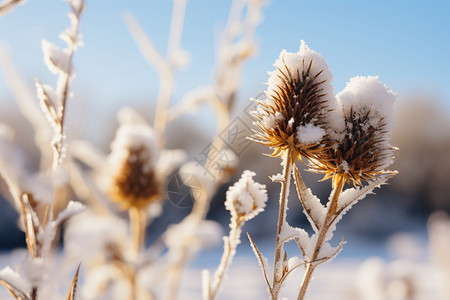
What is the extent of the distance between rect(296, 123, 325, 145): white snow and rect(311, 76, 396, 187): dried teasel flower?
0.14 ft

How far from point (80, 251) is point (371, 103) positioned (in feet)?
3.81

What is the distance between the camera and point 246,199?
69 centimetres

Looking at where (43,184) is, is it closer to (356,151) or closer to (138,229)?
(356,151)

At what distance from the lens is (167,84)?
1.92 m

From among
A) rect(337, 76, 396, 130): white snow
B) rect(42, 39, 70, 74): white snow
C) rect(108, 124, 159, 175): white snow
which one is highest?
rect(108, 124, 159, 175): white snow

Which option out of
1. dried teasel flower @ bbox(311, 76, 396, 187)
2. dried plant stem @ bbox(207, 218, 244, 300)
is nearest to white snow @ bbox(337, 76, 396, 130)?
dried teasel flower @ bbox(311, 76, 396, 187)

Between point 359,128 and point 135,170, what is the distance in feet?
4.42

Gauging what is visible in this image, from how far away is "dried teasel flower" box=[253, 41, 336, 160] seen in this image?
679 mm

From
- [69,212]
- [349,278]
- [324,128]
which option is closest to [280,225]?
[324,128]

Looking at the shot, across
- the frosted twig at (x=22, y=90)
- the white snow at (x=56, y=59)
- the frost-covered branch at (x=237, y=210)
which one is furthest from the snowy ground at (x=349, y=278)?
the white snow at (x=56, y=59)

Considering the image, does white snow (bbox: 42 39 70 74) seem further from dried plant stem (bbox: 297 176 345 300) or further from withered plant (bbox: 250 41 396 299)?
dried plant stem (bbox: 297 176 345 300)

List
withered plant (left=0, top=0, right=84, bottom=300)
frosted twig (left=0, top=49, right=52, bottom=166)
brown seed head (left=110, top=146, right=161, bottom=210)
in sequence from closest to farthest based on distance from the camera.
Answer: withered plant (left=0, top=0, right=84, bottom=300)
frosted twig (left=0, top=49, right=52, bottom=166)
brown seed head (left=110, top=146, right=161, bottom=210)

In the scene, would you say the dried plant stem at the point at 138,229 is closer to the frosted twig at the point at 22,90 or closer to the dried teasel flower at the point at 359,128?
the frosted twig at the point at 22,90

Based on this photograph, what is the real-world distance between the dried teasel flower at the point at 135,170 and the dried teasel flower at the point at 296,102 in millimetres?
1169
